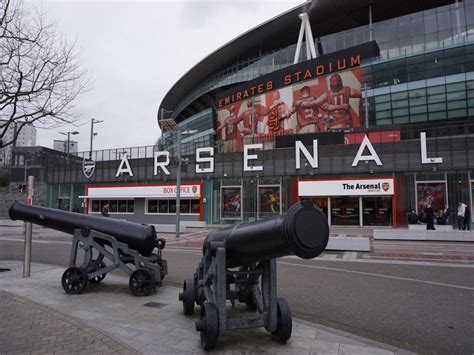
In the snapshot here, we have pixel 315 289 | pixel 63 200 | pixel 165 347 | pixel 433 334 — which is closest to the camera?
pixel 165 347

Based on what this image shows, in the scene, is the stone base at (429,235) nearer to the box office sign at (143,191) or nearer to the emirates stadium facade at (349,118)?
the emirates stadium facade at (349,118)

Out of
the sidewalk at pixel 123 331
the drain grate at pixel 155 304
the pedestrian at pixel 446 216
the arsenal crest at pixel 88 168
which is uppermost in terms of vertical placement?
the arsenal crest at pixel 88 168

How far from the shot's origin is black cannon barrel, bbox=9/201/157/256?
736 cm

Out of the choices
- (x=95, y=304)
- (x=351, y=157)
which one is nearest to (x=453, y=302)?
(x=95, y=304)

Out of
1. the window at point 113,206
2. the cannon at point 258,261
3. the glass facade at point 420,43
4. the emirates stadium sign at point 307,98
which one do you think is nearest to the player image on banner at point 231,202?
the emirates stadium sign at point 307,98

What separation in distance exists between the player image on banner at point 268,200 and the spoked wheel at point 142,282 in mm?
22734

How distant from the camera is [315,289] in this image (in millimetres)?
8008

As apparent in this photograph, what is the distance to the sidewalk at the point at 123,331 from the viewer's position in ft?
14.3

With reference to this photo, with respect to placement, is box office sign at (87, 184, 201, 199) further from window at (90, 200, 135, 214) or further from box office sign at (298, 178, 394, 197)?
box office sign at (298, 178, 394, 197)

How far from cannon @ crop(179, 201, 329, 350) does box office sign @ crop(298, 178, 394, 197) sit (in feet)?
74.9

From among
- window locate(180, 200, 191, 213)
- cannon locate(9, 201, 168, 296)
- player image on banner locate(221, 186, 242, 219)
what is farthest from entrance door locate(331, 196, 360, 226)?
cannon locate(9, 201, 168, 296)

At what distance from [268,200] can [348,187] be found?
254 inches

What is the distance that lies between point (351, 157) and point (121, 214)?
21.9 m

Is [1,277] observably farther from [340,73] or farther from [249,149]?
[340,73]
